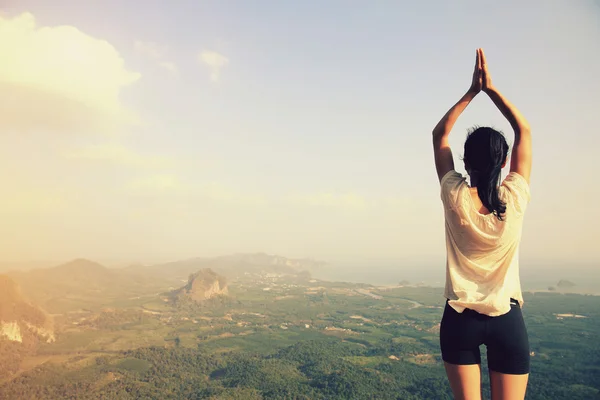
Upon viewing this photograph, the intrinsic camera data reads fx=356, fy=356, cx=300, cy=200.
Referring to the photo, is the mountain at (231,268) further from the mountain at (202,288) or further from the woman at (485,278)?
the woman at (485,278)

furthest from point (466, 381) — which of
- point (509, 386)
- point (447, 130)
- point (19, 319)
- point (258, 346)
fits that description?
point (19, 319)

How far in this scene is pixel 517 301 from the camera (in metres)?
1.30

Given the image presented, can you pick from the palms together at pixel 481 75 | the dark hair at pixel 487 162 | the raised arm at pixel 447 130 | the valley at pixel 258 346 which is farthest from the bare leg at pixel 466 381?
the valley at pixel 258 346

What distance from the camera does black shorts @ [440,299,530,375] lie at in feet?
3.99

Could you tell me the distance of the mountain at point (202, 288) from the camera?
8906cm

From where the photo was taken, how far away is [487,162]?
1317mm

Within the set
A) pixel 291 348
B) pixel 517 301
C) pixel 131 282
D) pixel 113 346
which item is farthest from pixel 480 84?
pixel 131 282

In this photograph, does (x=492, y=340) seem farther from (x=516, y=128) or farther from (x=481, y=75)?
(x=481, y=75)

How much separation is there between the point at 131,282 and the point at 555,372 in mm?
111010

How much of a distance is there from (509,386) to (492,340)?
6.2 inches

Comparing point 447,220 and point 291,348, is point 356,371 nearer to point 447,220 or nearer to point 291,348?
point 291,348

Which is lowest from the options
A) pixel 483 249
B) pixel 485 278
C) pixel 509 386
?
pixel 509 386

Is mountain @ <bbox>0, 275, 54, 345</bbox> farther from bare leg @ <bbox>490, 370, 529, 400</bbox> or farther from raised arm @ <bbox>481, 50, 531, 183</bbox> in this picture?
raised arm @ <bbox>481, 50, 531, 183</bbox>

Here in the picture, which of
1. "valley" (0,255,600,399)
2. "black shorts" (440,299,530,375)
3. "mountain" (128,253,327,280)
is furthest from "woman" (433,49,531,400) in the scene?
"mountain" (128,253,327,280)
